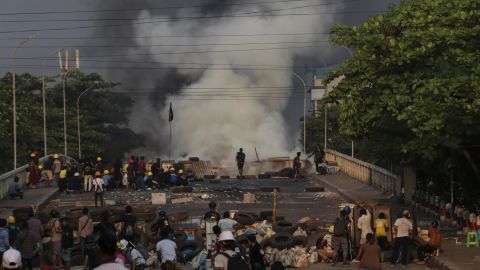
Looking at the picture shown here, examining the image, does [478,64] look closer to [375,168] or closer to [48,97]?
[375,168]

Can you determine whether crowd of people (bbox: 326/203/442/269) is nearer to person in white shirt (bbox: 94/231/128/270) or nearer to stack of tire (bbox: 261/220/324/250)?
stack of tire (bbox: 261/220/324/250)

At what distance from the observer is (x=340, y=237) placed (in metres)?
27.8

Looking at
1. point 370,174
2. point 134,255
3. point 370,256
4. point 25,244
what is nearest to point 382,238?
point 370,256

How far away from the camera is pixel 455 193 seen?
3791 centimetres

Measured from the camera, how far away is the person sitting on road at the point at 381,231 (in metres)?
27.8

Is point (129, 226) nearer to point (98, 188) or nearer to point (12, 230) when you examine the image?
point (12, 230)

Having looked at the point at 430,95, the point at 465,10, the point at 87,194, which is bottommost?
the point at 87,194

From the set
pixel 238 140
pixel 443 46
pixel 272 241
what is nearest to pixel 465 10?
pixel 443 46

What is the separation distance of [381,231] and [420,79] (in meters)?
7.55

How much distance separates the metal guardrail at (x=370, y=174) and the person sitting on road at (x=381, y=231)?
56.6 feet

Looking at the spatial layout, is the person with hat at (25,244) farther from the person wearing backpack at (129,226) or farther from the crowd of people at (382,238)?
the crowd of people at (382,238)

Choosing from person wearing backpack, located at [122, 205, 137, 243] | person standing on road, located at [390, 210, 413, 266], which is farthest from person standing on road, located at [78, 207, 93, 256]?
person standing on road, located at [390, 210, 413, 266]

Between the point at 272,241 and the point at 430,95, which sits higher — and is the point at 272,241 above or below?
below

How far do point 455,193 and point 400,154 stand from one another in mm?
3415
